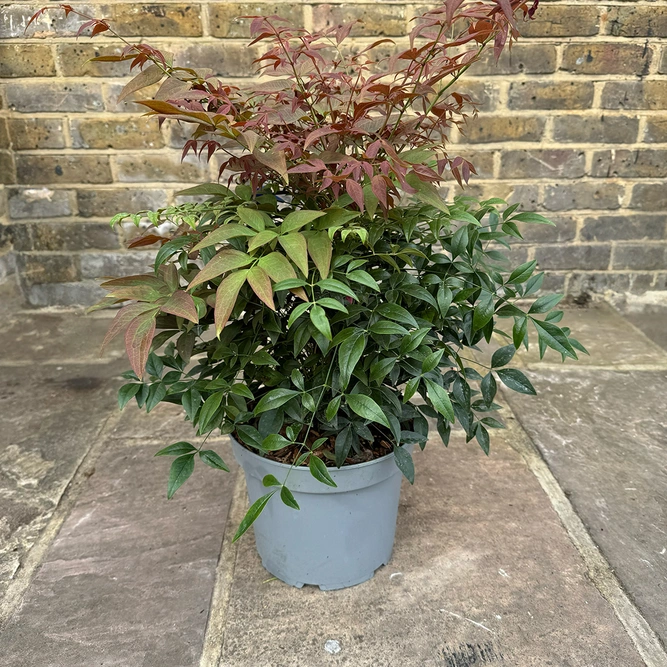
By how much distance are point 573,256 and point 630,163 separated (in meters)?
0.50

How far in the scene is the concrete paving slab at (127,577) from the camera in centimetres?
125

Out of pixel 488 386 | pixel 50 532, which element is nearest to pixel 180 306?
pixel 488 386

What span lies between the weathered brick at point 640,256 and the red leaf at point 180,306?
8.82ft

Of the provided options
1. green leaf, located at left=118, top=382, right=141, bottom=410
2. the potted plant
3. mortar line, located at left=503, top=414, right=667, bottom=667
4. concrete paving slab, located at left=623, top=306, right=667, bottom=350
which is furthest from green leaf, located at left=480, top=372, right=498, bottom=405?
concrete paving slab, located at left=623, top=306, right=667, bottom=350

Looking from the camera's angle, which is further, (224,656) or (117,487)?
(117,487)

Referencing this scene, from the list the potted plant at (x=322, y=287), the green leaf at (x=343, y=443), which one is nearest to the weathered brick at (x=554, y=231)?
the potted plant at (x=322, y=287)

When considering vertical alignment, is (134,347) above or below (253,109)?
below

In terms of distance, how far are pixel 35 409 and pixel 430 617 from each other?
1.59 metres

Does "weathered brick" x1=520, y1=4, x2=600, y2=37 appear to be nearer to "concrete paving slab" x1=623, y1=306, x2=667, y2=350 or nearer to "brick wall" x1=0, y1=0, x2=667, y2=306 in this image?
"brick wall" x1=0, y1=0, x2=667, y2=306

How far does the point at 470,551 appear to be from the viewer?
4.91 feet

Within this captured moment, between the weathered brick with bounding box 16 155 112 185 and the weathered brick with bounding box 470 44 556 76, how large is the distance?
5.78ft

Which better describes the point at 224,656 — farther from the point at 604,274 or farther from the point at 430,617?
the point at 604,274

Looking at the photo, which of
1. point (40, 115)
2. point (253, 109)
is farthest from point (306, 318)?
point (40, 115)

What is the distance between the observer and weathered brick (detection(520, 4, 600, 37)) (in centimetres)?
266
